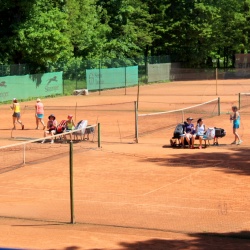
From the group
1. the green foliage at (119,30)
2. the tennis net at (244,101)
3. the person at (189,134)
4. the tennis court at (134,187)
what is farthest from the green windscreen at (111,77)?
the person at (189,134)

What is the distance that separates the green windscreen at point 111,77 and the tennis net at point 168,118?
18.7 meters

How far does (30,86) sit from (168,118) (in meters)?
18.7

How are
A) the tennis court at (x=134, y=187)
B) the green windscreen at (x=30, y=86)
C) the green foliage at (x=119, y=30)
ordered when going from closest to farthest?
the tennis court at (x=134, y=187), the green windscreen at (x=30, y=86), the green foliage at (x=119, y=30)

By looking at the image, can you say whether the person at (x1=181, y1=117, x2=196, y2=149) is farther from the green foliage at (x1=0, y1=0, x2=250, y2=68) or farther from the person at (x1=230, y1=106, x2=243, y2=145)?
the green foliage at (x1=0, y1=0, x2=250, y2=68)

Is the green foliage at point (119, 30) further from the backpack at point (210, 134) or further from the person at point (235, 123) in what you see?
the backpack at point (210, 134)

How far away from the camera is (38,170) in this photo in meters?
20.7

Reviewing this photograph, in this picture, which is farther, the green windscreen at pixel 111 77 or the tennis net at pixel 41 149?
the green windscreen at pixel 111 77

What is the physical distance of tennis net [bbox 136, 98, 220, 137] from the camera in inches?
1250

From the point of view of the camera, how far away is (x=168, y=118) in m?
36.2

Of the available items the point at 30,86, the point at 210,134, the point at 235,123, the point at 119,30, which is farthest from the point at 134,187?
the point at 119,30

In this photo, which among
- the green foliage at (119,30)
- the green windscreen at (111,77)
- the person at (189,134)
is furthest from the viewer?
the green windscreen at (111,77)

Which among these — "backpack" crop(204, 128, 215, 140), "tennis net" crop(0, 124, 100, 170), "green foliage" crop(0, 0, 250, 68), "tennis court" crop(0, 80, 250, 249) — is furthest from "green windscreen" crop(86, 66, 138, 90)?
"backpack" crop(204, 128, 215, 140)

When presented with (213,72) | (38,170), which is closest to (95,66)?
(213,72)

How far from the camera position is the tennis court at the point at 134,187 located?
1380 centimetres
